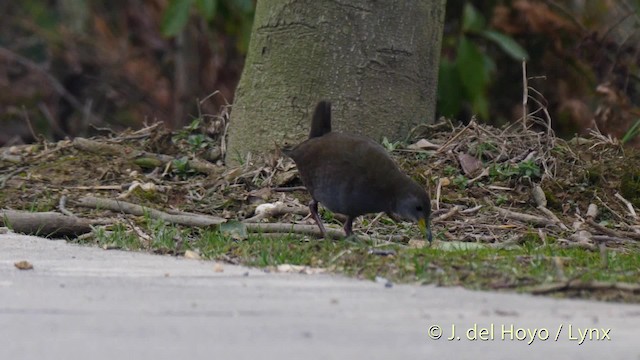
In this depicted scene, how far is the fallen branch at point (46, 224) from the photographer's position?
6.29 metres

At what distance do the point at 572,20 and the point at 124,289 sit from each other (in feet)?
26.5

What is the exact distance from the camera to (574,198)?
282 inches

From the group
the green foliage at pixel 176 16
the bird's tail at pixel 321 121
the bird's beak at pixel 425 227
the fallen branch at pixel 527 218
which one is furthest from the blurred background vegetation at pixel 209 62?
the bird's beak at pixel 425 227

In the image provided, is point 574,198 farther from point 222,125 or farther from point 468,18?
point 468,18

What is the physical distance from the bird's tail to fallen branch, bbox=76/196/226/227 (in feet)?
2.32

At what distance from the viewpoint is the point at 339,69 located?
7.55 metres

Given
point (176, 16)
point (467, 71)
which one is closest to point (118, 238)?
point (176, 16)

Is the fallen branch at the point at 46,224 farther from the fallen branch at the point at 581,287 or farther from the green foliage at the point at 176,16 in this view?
the green foliage at the point at 176,16

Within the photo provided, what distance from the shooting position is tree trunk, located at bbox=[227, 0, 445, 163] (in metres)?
7.55

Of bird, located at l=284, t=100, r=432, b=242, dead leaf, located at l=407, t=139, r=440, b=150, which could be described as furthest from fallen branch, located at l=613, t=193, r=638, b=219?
bird, located at l=284, t=100, r=432, b=242

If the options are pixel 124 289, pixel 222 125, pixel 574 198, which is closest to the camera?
A: pixel 124 289

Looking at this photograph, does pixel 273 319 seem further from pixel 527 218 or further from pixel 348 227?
pixel 527 218

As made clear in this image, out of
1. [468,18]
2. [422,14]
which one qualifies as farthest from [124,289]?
[468,18]

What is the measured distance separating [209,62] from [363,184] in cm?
945
